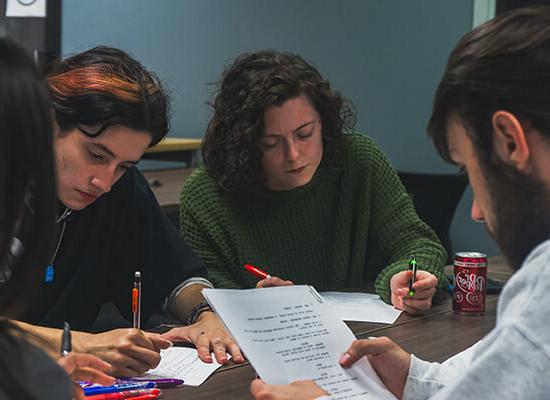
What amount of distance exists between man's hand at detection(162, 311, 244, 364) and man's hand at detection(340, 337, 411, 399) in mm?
280

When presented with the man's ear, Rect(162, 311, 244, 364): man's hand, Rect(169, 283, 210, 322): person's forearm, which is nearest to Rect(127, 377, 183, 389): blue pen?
Rect(162, 311, 244, 364): man's hand

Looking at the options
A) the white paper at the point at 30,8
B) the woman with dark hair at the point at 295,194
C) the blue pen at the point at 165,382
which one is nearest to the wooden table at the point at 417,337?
the blue pen at the point at 165,382

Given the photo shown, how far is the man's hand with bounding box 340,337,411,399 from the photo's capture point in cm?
152

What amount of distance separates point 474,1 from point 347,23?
682 millimetres

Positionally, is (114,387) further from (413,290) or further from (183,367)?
(413,290)

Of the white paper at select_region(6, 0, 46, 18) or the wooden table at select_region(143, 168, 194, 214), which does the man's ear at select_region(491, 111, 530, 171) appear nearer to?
the wooden table at select_region(143, 168, 194, 214)

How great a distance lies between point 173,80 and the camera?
5254 millimetres

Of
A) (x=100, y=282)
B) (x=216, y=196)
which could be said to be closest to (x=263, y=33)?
(x=216, y=196)

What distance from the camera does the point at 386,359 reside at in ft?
5.02

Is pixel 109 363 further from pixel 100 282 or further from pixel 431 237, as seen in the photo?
pixel 431 237

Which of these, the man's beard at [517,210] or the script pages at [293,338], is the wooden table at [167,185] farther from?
the man's beard at [517,210]

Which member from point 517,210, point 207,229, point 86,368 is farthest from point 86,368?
point 207,229

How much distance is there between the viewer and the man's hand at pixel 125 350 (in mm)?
1602

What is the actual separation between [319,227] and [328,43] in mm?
2511
